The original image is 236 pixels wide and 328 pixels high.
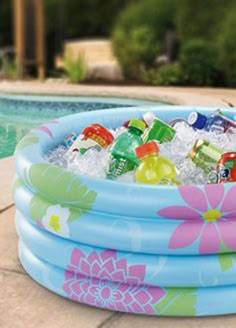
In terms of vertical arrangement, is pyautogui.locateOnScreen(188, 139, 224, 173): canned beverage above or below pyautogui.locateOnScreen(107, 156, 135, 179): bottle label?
above

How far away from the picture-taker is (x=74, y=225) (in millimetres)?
2564

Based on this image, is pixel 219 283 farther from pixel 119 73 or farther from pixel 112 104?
pixel 119 73

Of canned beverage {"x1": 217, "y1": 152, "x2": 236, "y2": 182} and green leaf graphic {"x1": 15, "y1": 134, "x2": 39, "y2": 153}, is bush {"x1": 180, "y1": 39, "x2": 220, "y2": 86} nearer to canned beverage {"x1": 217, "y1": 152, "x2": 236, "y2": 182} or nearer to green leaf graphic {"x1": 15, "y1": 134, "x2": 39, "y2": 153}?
green leaf graphic {"x1": 15, "y1": 134, "x2": 39, "y2": 153}

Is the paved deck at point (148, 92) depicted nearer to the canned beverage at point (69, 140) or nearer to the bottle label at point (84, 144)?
the canned beverage at point (69, 140)

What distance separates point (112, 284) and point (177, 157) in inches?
31.9

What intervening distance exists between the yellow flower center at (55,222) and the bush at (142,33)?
8507 millimetres

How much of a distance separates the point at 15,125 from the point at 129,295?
5000mm

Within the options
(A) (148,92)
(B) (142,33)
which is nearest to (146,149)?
(A) (148,92)

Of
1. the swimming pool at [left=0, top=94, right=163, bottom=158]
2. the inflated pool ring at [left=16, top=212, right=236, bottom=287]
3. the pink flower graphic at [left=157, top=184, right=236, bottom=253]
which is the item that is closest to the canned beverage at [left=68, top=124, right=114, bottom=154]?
the inflated pool ring at [left=16, top=212, right=236, bottom=287]

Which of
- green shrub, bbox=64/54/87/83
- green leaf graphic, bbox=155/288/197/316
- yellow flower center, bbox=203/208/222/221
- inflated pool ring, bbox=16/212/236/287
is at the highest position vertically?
yellow flower center, bbox=203/208/222/221

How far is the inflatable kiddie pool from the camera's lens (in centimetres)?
246

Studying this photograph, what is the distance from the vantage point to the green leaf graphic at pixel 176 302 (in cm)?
253

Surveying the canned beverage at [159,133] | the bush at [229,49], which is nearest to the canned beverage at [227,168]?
the canned beverage at [159,133]

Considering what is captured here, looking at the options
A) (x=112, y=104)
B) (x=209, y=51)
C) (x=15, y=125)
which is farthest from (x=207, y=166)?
(x=209, y=51)
